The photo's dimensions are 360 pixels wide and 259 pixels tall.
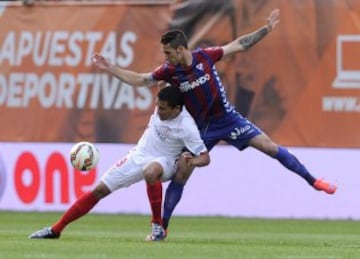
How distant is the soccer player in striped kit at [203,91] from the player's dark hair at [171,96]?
62 cm

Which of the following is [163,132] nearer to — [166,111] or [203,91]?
[166,111]

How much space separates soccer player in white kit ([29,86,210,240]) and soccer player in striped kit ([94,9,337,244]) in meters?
0.19

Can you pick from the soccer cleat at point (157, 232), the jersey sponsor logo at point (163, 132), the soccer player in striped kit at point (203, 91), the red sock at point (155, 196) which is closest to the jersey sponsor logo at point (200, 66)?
the soccer player in striped kit at point (203, 91)

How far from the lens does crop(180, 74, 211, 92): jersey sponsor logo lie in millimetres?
14047

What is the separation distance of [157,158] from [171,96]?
2.42ft

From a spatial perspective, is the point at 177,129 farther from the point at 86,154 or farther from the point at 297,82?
the point at 297,82

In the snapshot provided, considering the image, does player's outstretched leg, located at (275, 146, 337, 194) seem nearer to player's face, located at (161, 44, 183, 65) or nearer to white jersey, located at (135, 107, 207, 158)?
white jersey, located at (135, 107, 207, 158)

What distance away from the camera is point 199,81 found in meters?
14.1

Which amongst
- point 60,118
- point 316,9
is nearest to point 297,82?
point 316,9

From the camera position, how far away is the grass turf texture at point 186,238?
1182cm

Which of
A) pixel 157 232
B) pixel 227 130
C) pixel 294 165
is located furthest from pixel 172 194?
pixel 294 165

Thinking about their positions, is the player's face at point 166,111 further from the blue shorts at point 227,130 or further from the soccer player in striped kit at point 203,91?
the blue shorts at point 227,130

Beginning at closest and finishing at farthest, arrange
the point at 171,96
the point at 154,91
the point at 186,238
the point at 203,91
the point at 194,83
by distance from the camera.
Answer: the point at 171,96
the point at 194,83
the point at 203,91
the point at 186,238
the point at 154,91

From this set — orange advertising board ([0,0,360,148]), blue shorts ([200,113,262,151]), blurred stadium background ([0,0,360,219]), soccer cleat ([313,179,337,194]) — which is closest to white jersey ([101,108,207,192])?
blue shorts ([200,113,262,151])
